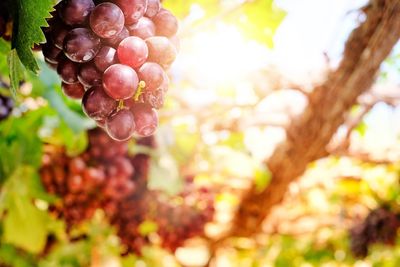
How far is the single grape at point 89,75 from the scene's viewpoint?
751 mm

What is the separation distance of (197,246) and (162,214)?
2.51ft

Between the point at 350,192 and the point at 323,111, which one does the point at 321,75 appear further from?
the point at 350,192

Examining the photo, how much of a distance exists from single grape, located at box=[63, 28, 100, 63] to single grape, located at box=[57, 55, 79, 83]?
0.04m

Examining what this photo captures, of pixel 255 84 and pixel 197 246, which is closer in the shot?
pixel 255 84

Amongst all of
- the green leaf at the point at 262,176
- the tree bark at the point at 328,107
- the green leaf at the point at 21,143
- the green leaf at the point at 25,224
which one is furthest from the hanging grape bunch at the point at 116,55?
the green leaf at the point at 262,176

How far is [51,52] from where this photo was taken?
2.59 feet

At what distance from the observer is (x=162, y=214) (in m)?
2.57

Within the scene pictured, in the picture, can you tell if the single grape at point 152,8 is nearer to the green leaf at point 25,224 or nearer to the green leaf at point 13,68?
the green leaf at point 13,68

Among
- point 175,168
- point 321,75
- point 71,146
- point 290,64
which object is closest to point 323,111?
point 321,75

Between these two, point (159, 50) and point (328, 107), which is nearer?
point (159, 50)

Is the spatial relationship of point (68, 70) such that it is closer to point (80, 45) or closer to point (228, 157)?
point (80, 45)

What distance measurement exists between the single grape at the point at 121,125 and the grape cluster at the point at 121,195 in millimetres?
1281

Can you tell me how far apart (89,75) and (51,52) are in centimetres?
9

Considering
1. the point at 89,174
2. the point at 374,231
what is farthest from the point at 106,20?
the point at 374,231
